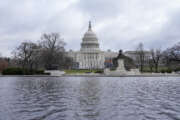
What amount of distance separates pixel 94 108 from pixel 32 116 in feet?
8.41

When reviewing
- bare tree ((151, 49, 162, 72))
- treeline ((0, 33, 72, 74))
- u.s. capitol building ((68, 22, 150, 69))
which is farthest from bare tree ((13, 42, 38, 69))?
u.s. capitol building ((68, 22, 150, 69))

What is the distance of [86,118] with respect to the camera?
734cm

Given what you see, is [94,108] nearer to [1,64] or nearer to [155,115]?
[155,115]

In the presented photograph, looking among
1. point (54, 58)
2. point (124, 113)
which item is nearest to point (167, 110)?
point (124, 113)

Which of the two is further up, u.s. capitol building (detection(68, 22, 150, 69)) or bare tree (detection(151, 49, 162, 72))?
u.s. capitol building (detection(68, 22, 150, 69))

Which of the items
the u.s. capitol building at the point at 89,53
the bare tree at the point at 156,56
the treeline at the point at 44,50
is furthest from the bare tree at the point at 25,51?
the u.s. capitol building at the point at 89,53

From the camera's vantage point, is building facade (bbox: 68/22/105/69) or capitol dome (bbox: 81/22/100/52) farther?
building facade (bbox: 68/22/105/69)

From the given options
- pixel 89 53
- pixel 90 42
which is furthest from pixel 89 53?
pixel 90 42

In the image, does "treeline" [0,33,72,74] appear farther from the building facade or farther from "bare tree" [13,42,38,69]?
the building facade

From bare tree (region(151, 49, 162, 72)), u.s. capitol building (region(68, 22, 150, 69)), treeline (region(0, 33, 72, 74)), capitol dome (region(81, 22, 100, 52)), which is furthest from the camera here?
u.s. capitol building (region(68, 22, 150, 69))

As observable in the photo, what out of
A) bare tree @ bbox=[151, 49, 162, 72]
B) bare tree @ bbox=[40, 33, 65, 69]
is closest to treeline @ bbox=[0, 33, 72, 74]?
bare tree @ bbox=[40, 33, 65, 69]

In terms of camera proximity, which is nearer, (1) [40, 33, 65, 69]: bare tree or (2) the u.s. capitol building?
(1) [40, 33, 65, 69]: bare tree

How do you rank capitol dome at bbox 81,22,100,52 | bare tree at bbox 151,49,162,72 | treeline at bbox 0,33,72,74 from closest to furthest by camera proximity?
treeline at bbox 0,33,72,74 < bare tree at bbox 151,49,162,72 < capitol dome at bbox 81,22,100,52

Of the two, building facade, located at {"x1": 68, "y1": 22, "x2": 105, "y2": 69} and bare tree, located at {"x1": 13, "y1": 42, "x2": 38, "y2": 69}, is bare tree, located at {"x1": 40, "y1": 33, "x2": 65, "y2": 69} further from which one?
building facade, located at {"x1": 68, "y1": 22, "x2": 105, "y2": 69}
